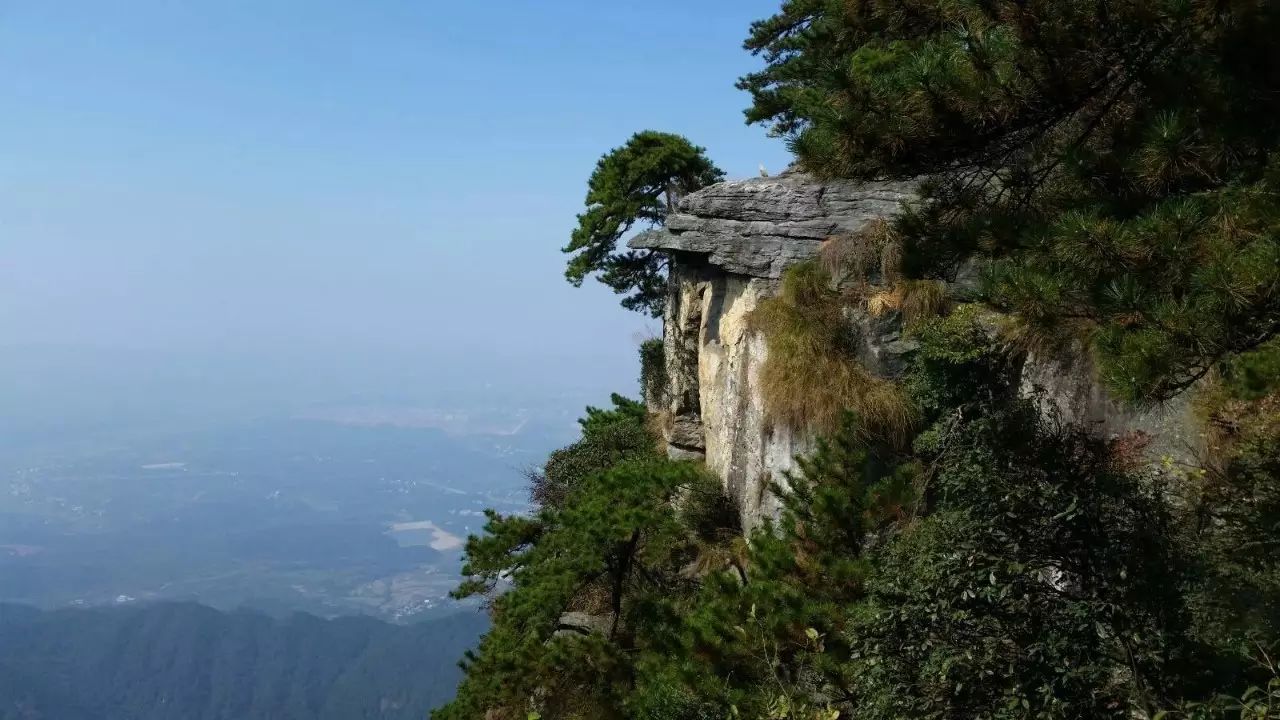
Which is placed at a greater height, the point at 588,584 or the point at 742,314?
the point at 742,314

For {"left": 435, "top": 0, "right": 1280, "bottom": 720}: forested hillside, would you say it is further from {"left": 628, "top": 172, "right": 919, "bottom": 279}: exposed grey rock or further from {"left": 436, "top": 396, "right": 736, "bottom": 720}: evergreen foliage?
{"left": 628, "top": 172, "right": 919, "bottom": 279}: exposed grey rock

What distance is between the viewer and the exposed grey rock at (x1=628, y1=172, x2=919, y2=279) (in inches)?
445

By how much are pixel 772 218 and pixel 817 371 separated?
9.45 feet

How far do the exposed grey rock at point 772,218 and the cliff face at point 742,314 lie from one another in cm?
1

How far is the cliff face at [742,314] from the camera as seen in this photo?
9.85m

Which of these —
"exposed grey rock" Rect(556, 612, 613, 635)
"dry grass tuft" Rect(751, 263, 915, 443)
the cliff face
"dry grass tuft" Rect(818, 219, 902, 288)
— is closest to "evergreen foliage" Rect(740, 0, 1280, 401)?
"dry grass tuft" Rect(751, 263, 915, 443)

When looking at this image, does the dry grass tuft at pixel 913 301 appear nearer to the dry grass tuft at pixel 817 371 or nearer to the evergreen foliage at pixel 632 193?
the dry grass tuft at pixel 817 371

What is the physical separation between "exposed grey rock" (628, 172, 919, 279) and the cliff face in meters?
0.01

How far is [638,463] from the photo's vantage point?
38.7 feet

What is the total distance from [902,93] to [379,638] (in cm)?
13302

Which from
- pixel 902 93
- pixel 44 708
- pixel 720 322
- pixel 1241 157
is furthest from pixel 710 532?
pixel 44 708

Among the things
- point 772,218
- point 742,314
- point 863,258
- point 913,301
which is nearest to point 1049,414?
point 913,301

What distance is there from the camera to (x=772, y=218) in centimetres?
1167

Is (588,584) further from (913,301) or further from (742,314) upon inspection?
(913,301)
